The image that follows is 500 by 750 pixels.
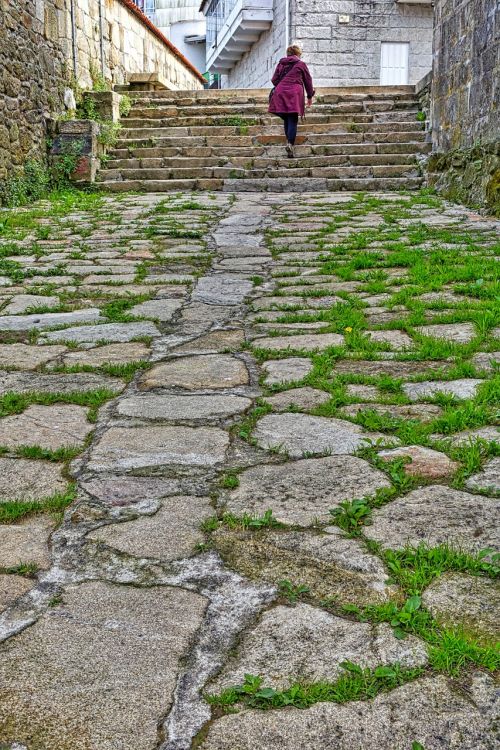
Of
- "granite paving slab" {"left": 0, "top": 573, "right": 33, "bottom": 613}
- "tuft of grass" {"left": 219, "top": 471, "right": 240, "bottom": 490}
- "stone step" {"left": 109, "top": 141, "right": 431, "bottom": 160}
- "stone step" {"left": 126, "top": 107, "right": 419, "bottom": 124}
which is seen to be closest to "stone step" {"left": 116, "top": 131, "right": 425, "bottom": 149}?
"stone step" {"left": 109, "top": 141, "right": 431, "bottom": 160}

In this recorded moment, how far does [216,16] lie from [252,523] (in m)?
26.9

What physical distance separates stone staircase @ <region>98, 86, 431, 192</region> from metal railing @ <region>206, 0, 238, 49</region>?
10.6 m

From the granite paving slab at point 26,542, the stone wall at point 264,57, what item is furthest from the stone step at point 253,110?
the granite paving slab at point 26,542

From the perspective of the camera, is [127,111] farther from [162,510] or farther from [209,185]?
[162,510]

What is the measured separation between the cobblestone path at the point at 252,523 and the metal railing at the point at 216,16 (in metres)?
20.3

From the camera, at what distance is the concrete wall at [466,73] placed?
7.14 m

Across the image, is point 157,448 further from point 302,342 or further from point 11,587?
point 302,342

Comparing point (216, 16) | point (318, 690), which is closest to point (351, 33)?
point (216, 16)

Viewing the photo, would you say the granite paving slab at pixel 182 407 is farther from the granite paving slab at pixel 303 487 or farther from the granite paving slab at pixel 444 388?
the granite paving slab at pixel 444 388

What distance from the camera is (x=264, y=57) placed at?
65.8 ft

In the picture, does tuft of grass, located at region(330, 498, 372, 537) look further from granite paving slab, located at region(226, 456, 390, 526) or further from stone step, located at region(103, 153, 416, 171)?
stone step, located at region(103, 153, 416, 171)

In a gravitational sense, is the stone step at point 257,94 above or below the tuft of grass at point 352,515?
above

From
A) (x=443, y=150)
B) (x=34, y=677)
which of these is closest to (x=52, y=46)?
(x=443, y=150)

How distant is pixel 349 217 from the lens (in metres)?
7.54
